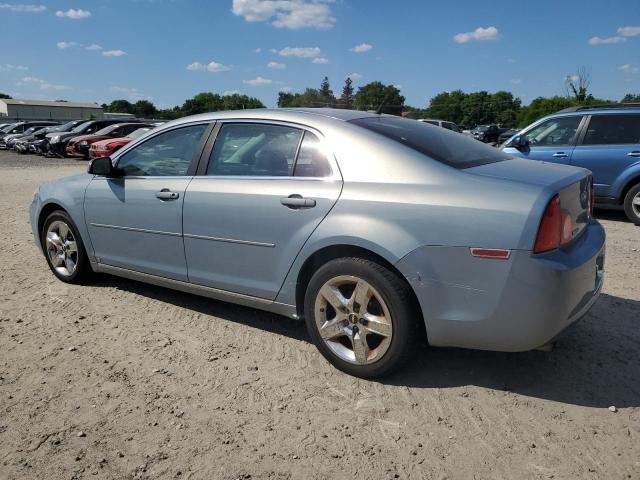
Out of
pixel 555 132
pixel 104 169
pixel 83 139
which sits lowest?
pixel 83 139

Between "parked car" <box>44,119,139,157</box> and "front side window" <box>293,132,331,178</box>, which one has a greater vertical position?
"front side window" <box>293,132,331,178</box>

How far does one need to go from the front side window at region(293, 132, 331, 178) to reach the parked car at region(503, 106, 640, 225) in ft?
18.3

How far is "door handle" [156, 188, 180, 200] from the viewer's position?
3.89 metres

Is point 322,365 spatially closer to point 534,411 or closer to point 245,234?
point 245,234

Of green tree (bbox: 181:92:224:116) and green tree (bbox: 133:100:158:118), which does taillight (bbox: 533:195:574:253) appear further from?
green tree (bbox: 133:100:158:118)

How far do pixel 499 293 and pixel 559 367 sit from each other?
3.34 feet

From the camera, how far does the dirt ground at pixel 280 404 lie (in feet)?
8.04

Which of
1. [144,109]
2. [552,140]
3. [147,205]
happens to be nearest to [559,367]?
[147,205]

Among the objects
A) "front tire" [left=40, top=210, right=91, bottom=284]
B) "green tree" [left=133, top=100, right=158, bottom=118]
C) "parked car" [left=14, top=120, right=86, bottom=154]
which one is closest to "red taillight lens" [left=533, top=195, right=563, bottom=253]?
"front tire" [left=40, top=210, right=91, bottom=284]

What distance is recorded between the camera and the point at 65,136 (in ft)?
80.6

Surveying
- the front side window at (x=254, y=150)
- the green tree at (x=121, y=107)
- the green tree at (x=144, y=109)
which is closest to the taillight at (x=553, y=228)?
the front side window at (x=254, y=150)

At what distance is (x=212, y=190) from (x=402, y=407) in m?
1.92

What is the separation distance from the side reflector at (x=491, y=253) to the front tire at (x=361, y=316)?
0.44 metres

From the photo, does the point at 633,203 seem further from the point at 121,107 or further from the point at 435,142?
the point at 121,107
